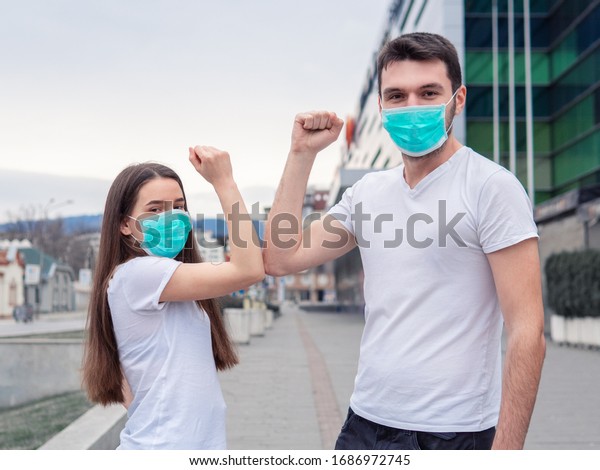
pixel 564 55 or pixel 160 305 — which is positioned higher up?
pixel 564 55

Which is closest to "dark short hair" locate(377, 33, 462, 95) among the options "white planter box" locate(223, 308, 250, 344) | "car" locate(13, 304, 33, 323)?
"white planter box" locate(223, 308, 250, 344)

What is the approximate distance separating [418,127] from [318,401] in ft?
21.7

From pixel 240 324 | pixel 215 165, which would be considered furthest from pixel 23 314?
pixel 215 165

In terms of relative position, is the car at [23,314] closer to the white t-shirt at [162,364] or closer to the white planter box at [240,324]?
the white planter box at [240,324]

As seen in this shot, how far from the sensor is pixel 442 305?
214cm

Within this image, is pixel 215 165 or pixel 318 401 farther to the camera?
pixel 318 401

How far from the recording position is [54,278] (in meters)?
37.8

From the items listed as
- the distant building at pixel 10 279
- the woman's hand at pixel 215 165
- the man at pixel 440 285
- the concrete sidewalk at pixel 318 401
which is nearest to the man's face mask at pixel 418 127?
the man at pixel 440 285

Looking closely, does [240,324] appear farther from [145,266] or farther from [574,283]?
[145,266]

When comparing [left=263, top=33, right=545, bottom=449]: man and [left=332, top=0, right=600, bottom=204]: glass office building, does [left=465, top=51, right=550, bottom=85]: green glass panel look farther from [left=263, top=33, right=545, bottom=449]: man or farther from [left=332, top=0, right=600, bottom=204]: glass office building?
[left=263, top=33, right=545, bottom=449]: man

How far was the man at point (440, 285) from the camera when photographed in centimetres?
201

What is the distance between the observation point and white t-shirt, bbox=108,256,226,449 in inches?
85.3
